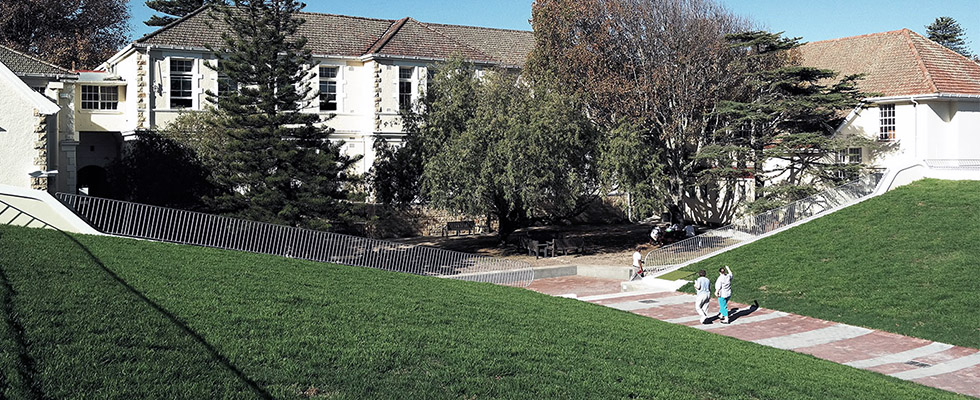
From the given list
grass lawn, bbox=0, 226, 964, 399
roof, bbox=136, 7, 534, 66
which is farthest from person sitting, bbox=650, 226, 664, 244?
grass lawn, bbox=0, 226, 964, 399

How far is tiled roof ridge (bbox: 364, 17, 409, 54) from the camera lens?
125 feet

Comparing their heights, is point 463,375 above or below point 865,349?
above

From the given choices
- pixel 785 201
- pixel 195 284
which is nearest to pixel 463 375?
pixel 195 284

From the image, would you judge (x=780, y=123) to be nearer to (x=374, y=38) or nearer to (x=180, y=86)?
(x=374, y=38)

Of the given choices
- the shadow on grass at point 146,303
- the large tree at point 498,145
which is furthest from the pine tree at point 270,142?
the shadow on grass at point 146,303

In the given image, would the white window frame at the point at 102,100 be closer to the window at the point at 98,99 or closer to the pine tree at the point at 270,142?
the window at the point at 98,99

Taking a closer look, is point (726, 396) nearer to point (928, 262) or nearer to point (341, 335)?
point (341, 335)

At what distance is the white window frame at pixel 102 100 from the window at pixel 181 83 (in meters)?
3.17

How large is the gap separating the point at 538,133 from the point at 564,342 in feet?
55.8

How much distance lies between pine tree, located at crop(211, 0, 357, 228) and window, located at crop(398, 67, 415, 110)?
10.2m

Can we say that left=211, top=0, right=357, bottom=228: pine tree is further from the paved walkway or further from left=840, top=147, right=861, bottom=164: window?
left=840, top=147, right=861, bottom=164: window

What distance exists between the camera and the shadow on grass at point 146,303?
26.2 ft

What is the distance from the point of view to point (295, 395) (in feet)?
27.7

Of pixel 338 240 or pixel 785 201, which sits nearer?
pixel 338 240
